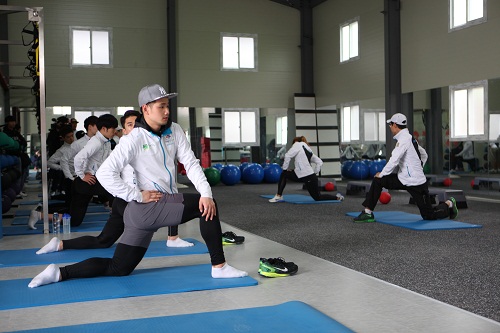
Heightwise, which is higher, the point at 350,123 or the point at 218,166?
the point at 350,123

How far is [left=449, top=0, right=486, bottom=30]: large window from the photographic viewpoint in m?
9.69

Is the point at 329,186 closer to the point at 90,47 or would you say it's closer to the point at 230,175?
the point at 230,175

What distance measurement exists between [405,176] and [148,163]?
12.8 feet

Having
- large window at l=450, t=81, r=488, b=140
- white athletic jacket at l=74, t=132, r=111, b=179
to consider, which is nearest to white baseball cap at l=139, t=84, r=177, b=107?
white athletic jacket at l=74, t=132, r=111, b=179

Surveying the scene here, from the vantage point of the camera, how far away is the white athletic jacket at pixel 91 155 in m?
5.97

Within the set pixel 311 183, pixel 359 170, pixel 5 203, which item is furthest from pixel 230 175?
pixel 5 203

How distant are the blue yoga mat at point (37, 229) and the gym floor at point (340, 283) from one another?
23cm

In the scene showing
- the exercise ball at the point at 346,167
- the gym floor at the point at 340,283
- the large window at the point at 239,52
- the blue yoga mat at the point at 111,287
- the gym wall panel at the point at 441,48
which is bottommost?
the gym floor at the point at 340,283

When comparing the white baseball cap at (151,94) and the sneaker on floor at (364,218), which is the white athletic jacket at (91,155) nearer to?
the white baseball cap at (151,94)

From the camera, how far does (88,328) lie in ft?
9.16

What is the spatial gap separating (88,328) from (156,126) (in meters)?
1.36

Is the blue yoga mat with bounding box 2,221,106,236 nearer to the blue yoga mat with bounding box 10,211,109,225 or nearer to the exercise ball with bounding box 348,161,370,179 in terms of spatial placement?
the blue yoga mat with bounding box 10,211,109,225

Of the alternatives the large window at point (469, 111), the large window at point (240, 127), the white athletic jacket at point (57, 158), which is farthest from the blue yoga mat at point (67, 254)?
→ the large window at point (240, 127)

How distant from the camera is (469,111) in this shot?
1023 cm
